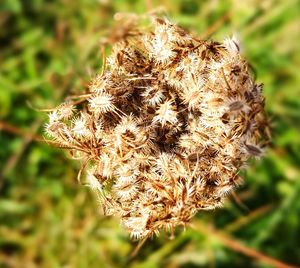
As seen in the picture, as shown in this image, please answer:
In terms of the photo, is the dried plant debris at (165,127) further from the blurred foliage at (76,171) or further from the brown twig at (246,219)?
the brown twig at (246,219)

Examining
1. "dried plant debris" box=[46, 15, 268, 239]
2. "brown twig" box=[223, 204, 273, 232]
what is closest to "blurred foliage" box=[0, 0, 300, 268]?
"brown twig" box=[223, 204, 273, 232]

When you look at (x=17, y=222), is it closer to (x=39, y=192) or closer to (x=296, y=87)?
(x=39, y=192)

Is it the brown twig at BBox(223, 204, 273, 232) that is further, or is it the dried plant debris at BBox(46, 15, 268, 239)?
the brown twig at BBox(223, 204, 273, 232)

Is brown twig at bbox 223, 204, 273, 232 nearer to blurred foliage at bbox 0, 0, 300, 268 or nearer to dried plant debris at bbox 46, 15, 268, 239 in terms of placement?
blurred foliage at bbox 0, 0, 300, 268

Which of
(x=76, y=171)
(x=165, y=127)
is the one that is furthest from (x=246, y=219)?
(x=165, y=127)

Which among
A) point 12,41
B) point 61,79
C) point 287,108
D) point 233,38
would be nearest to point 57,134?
point 233,38

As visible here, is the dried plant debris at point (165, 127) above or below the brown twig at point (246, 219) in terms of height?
below

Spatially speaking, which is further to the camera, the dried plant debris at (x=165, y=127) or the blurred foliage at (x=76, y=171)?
the blurred foliage at (x=76, y=171)

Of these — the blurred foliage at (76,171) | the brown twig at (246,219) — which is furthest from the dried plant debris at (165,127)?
the brown twig at (246,219)
